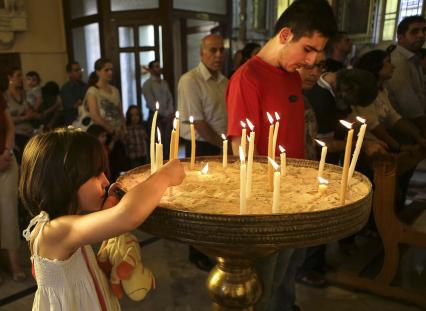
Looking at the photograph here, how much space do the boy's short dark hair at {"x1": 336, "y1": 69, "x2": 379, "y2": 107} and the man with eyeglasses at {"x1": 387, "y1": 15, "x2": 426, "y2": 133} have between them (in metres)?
1.17

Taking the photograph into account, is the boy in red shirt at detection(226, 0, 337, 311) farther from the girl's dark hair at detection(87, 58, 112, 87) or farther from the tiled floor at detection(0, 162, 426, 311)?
the girl's dark hair at detection(87, 58, 112, 87)

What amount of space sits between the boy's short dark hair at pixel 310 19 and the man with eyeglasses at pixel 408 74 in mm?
2434

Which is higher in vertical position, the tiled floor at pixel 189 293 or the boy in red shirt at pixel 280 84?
the boy in red shirt at pixel 280 84

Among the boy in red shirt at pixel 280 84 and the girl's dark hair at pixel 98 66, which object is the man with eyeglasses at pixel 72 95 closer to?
the girl's dark hair at pixel 98 66

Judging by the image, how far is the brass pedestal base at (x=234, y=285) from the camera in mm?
1335

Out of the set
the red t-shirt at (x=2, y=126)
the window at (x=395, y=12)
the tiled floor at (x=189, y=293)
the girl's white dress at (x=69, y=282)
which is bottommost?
the tiled floor at (x=189, y=293)

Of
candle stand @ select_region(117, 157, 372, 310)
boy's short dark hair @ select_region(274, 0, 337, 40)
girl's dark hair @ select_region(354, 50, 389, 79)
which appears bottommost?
candle stand @ select_region(117, 157, 372, 310)

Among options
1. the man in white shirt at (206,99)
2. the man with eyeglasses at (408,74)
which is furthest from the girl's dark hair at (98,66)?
the man with eyeglasses at (408,74)

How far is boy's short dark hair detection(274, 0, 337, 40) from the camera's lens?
5.37 feet

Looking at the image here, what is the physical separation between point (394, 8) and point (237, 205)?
7414 millimetres

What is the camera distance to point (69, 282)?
1.25 meters

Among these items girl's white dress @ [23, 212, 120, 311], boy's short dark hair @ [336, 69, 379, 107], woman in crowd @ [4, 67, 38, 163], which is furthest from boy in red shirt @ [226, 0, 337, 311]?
woman in crowd @ [4, 67, 38, 163]

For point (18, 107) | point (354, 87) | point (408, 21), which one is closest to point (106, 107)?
point (18, 107)

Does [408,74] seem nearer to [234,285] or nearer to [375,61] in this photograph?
[375,61]
